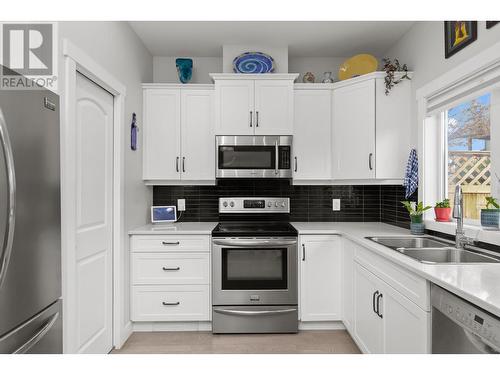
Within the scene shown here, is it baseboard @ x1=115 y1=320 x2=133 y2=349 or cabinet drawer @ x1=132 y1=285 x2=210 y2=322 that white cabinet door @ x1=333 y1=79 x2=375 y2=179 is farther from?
baseboard @ x1=115 y1=320 x2=133 y2=349

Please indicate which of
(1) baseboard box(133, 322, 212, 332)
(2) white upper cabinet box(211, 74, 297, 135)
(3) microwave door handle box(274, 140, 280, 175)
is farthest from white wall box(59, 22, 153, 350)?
Answer: (3) microwave door handle box(274, 140, 280, 175)

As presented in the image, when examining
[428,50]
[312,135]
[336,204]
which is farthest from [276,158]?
[428,50]

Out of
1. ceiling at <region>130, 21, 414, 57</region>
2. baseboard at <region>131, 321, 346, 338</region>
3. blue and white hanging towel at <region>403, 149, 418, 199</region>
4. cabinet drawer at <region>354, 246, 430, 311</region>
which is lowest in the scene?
baseboard at <region>131, 321, 346, 338</region>

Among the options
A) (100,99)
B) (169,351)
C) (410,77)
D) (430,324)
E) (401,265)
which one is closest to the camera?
(430,324)

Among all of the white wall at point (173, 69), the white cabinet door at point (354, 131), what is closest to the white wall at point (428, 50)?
the white cabinet door at point (354, 131)

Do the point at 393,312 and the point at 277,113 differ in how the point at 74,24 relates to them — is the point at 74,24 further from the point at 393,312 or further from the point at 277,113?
the point at 393,312

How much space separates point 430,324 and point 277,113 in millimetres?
2070

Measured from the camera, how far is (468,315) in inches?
46.1

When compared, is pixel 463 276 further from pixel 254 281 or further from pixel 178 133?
pixel 178 133

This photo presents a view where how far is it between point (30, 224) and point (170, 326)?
6.16 ft

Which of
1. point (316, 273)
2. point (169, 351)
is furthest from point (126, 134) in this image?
point (316, 273)

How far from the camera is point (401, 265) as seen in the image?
1631mm

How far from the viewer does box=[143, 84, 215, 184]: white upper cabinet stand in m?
3.08

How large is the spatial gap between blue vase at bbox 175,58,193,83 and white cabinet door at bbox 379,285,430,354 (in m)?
2.46
